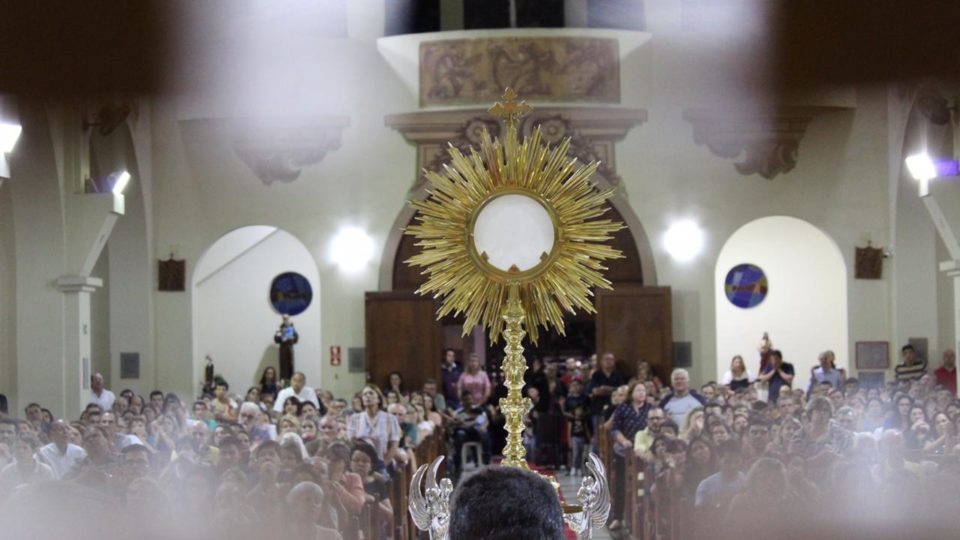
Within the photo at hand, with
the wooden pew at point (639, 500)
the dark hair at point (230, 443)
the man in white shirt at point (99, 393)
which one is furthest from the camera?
the man in white shirt at point (99, 393)

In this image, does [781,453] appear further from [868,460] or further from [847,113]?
[847,113]

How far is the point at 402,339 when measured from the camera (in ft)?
53.6

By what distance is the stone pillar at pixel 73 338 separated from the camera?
13.5 m

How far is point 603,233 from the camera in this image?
4.05 meters

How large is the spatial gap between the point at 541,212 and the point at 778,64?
7.95 ft

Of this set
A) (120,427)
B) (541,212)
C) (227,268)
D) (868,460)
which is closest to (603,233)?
(541,212)

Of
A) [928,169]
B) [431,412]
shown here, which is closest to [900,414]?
[928,169]

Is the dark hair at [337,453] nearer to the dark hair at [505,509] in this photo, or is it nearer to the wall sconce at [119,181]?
the wall sconce at [119,181]

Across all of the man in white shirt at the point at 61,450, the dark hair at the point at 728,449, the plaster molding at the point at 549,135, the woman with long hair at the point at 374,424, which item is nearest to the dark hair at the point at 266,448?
the man in white shirt at the point at 61,450

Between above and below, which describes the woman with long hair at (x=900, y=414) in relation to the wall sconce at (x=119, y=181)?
below

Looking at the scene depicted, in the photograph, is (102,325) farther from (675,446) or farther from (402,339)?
(675,446)

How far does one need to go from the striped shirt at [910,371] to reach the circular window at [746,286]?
3693mm

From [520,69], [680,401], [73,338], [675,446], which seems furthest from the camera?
[520,69]

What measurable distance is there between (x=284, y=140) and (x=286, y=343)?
4374mm
